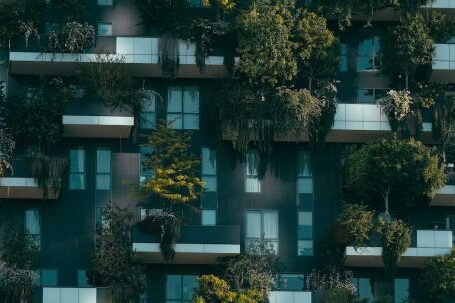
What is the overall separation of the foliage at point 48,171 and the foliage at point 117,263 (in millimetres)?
2469

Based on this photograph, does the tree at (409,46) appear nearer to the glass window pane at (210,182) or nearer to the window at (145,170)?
the glass window pane at (210,182)

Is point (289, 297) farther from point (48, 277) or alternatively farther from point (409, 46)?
point (409, 46)

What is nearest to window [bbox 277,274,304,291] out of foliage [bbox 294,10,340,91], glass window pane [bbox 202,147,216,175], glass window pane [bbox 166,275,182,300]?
glass window pane [bbox 166,275,182,300]

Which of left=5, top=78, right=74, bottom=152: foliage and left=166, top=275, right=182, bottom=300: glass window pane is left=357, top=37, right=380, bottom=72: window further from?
left=5, top=78, right=74, bottom=152: foliage

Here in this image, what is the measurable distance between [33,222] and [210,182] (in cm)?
684

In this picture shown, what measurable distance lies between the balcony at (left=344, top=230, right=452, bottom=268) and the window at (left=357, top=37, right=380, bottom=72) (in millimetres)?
7456

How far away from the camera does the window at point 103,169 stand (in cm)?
7600

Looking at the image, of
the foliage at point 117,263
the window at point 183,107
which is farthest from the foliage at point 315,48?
the foliage at point 117,263

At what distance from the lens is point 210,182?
76438 mm

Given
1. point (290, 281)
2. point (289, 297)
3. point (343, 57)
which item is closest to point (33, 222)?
point (290, 281)

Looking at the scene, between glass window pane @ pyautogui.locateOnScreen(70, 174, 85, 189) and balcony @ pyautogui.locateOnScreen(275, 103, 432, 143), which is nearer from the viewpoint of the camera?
balcony @ pyautogui.locateOnScreen(275, 103, 432, 143)

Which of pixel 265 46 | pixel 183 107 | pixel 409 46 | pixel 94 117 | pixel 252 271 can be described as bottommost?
pixel 252 271

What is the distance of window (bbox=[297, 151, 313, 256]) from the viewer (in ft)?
250

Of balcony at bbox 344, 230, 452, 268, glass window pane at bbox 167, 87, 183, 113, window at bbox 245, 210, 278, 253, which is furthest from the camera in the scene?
glass window pane at bbox 167, 87, 183, 113
